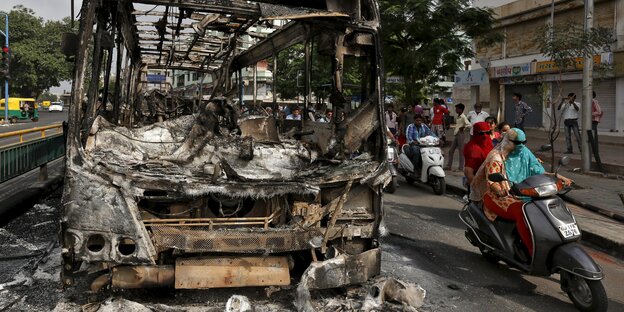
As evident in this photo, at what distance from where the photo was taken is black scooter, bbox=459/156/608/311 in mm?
3629

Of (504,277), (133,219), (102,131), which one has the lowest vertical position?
(504,277)

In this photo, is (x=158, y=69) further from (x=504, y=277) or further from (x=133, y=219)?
(x=504, y=277)

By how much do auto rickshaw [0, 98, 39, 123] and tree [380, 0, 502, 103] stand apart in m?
33.7

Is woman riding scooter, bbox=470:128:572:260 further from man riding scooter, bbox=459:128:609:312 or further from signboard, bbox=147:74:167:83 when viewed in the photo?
signboard, bbox=147:74:167:83

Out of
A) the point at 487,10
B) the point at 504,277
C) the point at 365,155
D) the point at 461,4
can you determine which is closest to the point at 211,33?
the point at 365,155

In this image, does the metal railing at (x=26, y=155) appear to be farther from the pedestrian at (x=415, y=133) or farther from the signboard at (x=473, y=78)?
the signboard at (x=473, y=78)

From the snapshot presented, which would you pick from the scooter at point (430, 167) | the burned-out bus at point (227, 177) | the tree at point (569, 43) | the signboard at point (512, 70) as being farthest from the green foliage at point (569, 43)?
the signboard at point (512, 70)

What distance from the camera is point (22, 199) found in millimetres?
6941

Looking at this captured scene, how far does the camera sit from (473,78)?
2683 cm

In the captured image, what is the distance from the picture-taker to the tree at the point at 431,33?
42.0 ft

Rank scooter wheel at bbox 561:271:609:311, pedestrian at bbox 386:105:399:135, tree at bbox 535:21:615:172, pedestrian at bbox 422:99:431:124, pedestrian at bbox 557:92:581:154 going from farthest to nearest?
pedestrian at bbox 386:105:399:135 → pedestrian at bbox 557:92:581:154 → pedestrian at bbox 422:99:431:124 → tree at bbox 535:21:615:172 → scooter wheel at bbox 561:271:609:311

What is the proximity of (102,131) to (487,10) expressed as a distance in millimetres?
12604

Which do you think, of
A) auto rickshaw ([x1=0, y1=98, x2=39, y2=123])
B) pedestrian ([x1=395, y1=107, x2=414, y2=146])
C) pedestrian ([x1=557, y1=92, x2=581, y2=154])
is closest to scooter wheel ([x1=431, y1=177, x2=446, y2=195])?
pedestrian ([x1=395, y1=107, x2=414, y2=146])

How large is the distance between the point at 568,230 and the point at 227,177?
9.04ft
